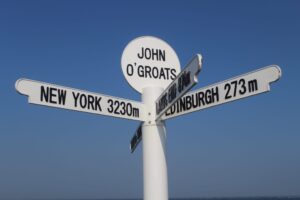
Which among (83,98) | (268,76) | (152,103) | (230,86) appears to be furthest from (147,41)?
(268,76)

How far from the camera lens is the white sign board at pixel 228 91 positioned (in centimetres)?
313

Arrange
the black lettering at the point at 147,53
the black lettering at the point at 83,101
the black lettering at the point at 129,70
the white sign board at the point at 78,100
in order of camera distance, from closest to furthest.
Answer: the white sign board at the point at 78,100, the black lettering at the point at 83,101, the black lettering at the point at 129,70, the black lettering at the point at 147,53

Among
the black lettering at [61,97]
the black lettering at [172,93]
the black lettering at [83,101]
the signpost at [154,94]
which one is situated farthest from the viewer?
the black lettering at [83,101]

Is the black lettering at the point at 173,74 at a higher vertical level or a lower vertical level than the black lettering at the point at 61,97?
higher

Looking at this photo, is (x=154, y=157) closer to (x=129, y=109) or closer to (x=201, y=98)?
(x=129, y=109)

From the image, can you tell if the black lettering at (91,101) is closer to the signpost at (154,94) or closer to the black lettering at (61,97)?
the signpost at (154,94)

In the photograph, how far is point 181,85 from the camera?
328 centimetres

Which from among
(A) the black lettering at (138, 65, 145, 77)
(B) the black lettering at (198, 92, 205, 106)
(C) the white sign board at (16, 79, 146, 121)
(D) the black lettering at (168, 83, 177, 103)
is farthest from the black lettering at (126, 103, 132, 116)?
(B) the black lettering at (198, 92, 205, 106)

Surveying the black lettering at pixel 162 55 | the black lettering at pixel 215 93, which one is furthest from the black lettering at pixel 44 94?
the black lettering at pixel 215 93

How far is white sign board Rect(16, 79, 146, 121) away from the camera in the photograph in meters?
3.58

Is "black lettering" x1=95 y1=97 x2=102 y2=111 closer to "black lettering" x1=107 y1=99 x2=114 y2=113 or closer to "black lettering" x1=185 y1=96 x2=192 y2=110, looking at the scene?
"black lettering" x1=107 y1=99 x2=114 y2=113

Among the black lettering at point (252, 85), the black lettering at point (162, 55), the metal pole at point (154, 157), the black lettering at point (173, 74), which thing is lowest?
the metal pole at point (154, 157)

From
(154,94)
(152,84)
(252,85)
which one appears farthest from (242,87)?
(152,84)

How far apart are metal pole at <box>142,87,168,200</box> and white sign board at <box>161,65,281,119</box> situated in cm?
15
